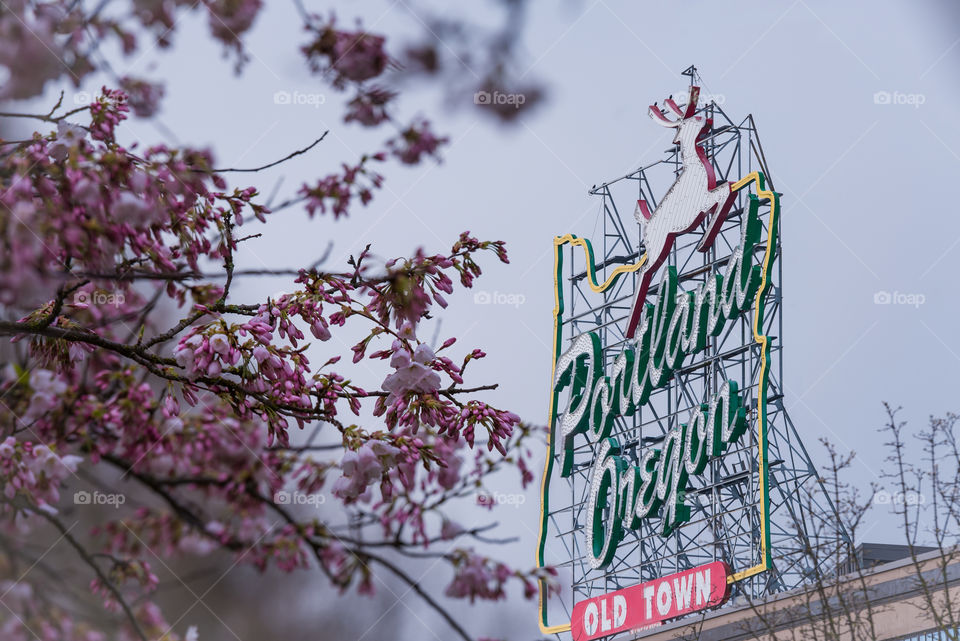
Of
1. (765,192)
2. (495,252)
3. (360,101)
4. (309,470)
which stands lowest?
(309,470)

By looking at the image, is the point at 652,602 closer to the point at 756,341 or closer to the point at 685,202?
the point at 756,341

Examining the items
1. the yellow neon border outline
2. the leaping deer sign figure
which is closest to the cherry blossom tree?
the yellow neon border outline

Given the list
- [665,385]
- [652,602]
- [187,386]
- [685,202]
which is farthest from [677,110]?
[187,386]

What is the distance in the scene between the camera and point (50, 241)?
407cm

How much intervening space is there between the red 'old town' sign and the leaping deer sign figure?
4.77 meters

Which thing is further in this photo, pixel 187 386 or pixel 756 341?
pixel 756 341

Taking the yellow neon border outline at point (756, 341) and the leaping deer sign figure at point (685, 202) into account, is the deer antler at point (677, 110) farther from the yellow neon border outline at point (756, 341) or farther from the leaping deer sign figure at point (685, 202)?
the yellow neon border outline at point (756, 341)

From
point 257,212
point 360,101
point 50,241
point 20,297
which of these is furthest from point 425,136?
point 20,297

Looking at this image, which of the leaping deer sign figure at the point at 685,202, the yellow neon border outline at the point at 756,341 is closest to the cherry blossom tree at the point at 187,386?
the yellow neon border outline at the point at 756,341

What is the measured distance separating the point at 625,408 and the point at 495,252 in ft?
56.9

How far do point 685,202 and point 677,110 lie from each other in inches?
72.1

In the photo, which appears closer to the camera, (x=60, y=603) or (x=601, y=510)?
(x=60, y=603)

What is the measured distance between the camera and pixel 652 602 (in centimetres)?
2156

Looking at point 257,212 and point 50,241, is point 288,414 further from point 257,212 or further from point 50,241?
point 50,241
